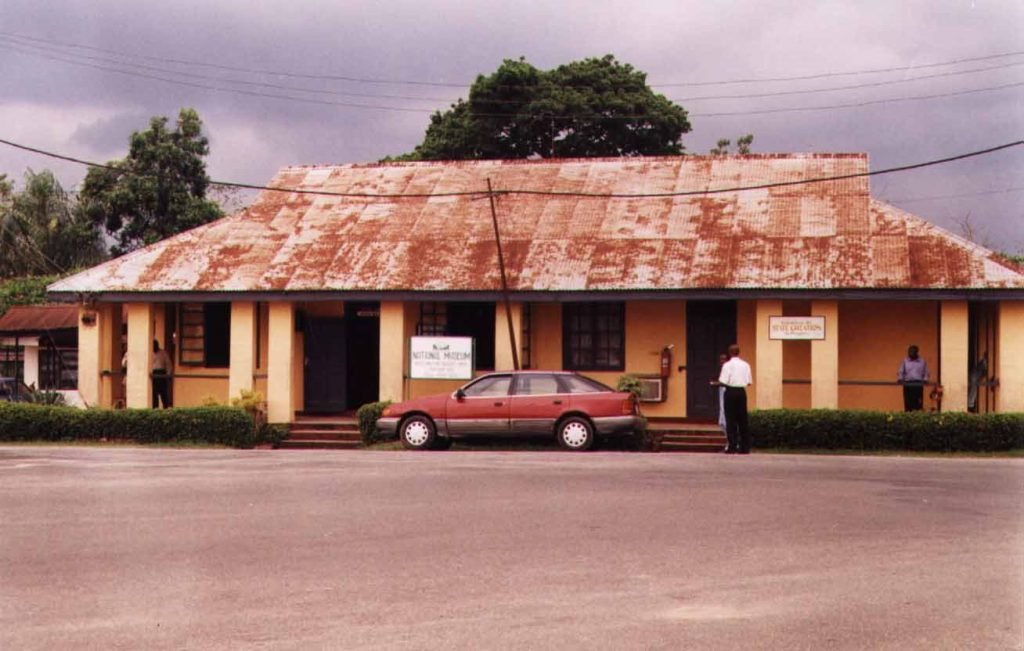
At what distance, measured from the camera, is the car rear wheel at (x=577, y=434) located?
22.0 meters

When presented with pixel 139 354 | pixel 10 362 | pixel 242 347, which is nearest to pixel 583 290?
pixel 242 347

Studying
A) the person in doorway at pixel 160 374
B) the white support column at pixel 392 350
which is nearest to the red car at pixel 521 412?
the white support column at pixel 392 350

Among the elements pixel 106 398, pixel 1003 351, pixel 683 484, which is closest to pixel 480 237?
→ pixel 106 398

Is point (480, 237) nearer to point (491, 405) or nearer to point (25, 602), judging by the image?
point (491, 405)

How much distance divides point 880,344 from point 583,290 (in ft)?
20.4

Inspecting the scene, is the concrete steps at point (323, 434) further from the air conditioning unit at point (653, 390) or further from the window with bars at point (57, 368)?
the window with bars at point (57, 368)

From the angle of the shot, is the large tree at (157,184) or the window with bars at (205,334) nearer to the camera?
the window with bars at (205,334)

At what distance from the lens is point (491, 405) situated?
73.6 feet

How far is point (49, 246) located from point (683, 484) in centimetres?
3886

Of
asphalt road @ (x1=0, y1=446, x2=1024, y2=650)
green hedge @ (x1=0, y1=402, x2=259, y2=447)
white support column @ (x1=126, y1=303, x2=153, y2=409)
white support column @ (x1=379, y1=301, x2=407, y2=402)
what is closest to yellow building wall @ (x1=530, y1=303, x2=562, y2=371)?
white support column @ (x1=379, y1=301, x2=407, y2=402)

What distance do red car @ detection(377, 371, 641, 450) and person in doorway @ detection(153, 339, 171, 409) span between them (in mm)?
6702

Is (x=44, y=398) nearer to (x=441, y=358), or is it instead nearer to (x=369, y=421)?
(x=369, y=421)

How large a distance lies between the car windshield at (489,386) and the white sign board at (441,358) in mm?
2940

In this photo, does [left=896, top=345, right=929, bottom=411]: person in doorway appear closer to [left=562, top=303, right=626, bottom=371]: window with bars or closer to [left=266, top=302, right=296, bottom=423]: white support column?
[left=562, top=303, right=626, bottom=371]: window with bars
